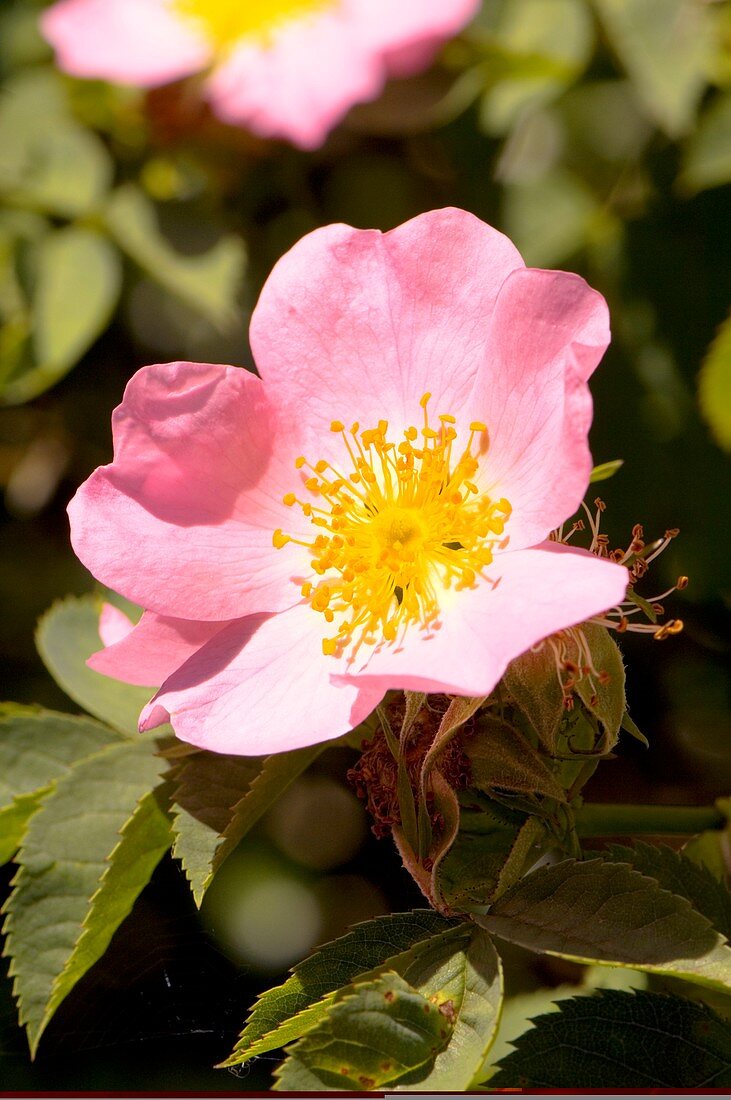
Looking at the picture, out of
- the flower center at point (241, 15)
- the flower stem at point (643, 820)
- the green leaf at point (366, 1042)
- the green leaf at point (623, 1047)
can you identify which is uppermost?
the flower center at point (241, 15)

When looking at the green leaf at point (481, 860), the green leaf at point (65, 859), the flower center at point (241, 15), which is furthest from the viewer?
the flower center at point (241, 15)

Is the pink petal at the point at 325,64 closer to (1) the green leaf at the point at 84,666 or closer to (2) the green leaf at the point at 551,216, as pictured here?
(2) the green leaf at the point at 551,216

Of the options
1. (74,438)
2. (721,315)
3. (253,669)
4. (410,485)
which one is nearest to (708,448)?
(721,315)

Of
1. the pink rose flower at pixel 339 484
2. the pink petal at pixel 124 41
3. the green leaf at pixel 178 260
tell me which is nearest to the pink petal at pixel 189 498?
the pink rose flower at pixel 339 484

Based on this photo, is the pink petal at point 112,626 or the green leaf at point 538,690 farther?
the pink petal at point 112,626

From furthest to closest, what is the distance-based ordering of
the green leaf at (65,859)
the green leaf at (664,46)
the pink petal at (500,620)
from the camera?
1. the green leaf at (664,46)
2. the green leaf at (65,859)
3. the pink petal at (500,620)

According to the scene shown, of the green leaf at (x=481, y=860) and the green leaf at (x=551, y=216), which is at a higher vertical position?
the green leaf at (x=551, y=216)

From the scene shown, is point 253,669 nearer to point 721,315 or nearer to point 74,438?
point 721,315
